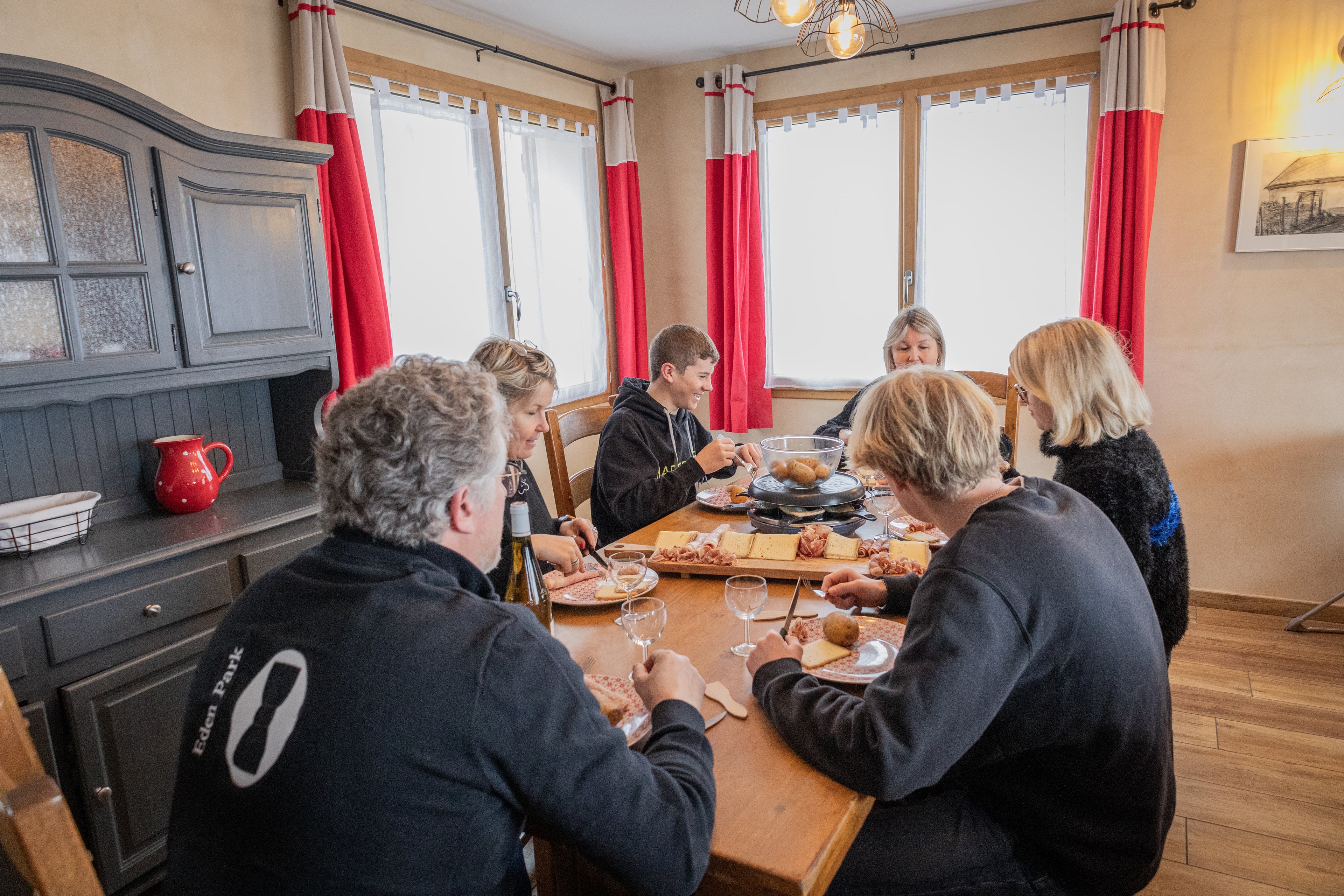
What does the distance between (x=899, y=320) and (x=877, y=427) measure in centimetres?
202

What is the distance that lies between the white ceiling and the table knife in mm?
2698

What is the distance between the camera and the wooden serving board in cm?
172

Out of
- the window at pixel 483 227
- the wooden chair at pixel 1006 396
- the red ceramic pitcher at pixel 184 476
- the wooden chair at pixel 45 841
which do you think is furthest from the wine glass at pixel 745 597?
the window at pixel 483 227

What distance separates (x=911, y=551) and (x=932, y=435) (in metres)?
0.68

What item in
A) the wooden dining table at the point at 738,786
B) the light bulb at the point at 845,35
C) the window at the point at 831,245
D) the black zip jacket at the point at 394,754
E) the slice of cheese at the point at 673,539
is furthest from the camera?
the window at the point at 831,245

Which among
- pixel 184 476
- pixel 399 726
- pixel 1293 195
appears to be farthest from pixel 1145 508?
pixel 184 476

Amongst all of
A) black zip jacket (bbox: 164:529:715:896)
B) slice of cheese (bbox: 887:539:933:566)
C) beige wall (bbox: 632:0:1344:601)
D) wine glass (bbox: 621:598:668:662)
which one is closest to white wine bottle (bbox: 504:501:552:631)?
wine glass (bbox: 621:598:668:662)

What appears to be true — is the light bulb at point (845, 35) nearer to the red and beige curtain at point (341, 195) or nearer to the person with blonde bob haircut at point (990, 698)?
the person with blonde bob haircut at point (990, 698)

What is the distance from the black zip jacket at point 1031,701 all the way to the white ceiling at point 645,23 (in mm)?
2995

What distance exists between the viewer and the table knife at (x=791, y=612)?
1397mm

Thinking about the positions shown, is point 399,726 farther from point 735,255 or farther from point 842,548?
point 735,255

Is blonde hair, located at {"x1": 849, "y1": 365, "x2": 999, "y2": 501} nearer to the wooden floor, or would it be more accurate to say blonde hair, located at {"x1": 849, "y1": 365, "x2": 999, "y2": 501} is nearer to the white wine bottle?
the white wine bottle

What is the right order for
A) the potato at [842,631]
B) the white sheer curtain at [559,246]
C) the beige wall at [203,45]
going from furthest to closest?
1. the white sheer curtain at [559,246]
2. the beige wall at [203,45]
3. the potato at [842,631]

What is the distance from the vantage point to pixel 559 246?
408cm
